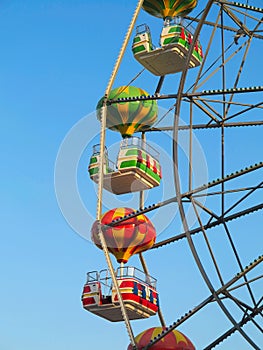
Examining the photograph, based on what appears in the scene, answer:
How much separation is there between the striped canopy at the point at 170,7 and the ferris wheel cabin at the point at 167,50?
93cm

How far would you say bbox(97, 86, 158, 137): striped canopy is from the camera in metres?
20.1

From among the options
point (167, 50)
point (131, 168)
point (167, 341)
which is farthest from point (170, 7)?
point (167, 341)

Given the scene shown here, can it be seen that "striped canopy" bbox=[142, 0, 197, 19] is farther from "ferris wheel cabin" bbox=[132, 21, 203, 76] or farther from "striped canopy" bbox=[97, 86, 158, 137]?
"striped canopy" bbox=[97, 86, 158, 137]

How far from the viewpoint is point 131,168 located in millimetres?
18828

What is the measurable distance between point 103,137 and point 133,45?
2615 mm

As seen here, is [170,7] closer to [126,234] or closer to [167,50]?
[167,50]

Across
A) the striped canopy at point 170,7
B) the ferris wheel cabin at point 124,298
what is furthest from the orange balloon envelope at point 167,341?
the striped canopy at point 170,7

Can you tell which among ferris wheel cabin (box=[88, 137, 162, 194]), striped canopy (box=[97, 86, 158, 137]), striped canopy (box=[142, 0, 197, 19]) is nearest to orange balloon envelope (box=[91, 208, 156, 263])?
ferris wheel cabin (box=[88, 137, 162, 194])

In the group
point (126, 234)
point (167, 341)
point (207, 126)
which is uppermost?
point (207, 126)

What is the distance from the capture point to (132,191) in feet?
64.7

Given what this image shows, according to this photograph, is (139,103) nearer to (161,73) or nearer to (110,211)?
(161,73)

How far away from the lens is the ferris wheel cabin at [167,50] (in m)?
19.7

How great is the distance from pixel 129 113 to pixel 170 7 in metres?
3.14

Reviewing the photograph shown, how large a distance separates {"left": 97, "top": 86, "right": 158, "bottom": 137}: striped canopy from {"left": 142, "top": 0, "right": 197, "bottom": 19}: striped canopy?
235 centimetres
